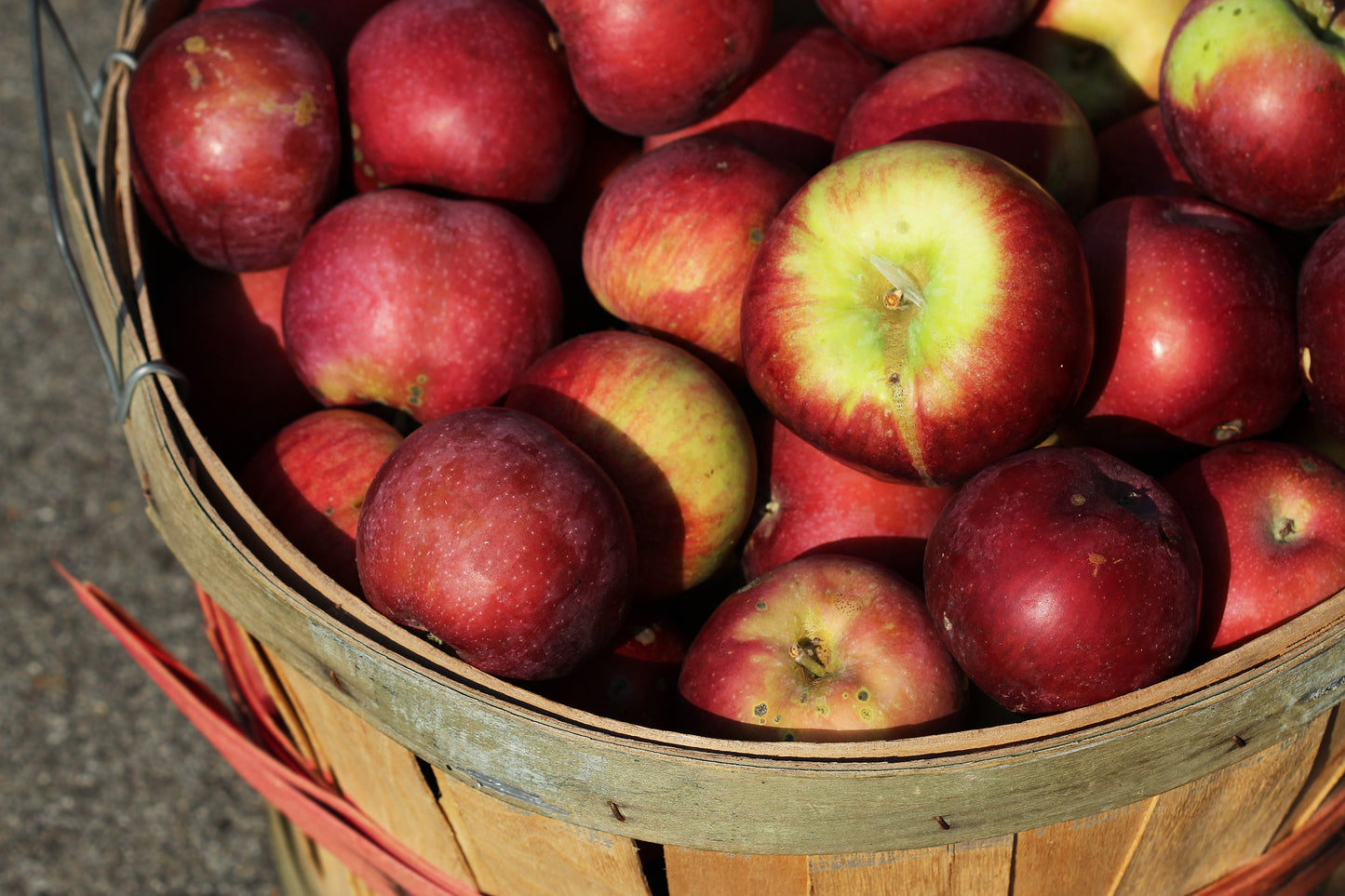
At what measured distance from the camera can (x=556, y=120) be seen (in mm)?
1810

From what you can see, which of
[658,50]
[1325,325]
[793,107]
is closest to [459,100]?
[658,50]

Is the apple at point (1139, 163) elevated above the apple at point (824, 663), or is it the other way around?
the apple at point (1139, 163)

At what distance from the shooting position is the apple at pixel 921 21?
1.78m

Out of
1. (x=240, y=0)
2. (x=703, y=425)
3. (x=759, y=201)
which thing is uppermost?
(x=240, y=0)

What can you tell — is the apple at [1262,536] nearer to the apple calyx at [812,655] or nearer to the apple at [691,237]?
the apple calyx at [812,655]

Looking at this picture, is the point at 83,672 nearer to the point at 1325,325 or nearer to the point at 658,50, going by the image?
the point at 658,50

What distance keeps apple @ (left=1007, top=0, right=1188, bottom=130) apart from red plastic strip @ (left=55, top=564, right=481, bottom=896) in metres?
1.73

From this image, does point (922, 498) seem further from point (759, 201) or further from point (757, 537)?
point (759, 201)

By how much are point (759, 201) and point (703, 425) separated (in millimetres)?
369

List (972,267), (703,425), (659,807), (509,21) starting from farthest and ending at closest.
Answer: (509,21) → (703,425) → (972,267) → (659,807)

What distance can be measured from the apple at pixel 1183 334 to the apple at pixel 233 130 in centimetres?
124

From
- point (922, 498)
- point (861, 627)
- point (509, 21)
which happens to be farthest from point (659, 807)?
point (509, 21)

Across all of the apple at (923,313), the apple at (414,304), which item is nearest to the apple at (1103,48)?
the apple at (923,313)

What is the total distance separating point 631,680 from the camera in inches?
58.6
